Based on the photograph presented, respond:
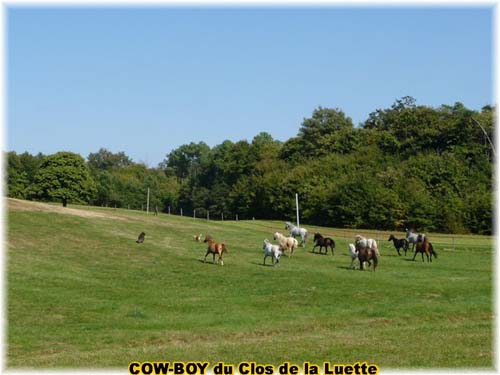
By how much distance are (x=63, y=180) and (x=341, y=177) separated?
1644 inches

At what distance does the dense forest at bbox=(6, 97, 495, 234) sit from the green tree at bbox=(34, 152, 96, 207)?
127 millimetres

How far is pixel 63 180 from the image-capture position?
87500mm

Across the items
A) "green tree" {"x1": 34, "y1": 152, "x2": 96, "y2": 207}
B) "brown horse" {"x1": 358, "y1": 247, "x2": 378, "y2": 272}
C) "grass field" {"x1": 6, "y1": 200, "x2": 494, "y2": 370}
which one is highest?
"green tree" {"x1": 34, "y1": 152, "x2": 96, "y2": 207}

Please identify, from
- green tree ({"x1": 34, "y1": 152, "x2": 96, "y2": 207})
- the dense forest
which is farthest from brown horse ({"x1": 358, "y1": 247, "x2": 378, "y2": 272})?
green tree ({"x1": 34, "y1": 152, "x2": 96, "y2": 207})

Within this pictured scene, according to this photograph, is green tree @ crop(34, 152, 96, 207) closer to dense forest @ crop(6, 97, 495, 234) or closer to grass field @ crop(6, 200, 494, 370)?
dense forest @ crop(6, 97, 495, 234)

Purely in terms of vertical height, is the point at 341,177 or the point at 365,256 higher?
the point at 341,177

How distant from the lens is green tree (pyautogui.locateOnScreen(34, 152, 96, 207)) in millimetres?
87188

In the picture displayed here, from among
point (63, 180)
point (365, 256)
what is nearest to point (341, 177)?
point (63, 180)

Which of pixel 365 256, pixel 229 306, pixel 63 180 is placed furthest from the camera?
pixel 63 180

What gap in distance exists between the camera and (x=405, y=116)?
117m

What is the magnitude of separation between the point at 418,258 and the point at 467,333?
28.1m

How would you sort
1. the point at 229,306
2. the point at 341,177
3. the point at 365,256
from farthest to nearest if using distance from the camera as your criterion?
the point at 341,177, the point at 365,256, the point at 229,306

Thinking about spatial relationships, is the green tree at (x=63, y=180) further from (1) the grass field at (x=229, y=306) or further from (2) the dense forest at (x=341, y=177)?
(1) the grass field at (x=229, y=306)

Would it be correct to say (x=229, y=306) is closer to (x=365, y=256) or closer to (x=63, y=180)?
(x=365, y=256)
